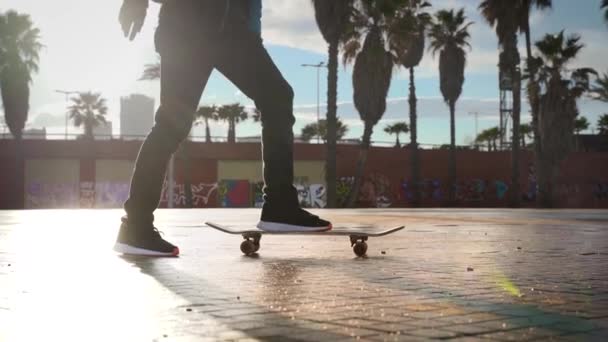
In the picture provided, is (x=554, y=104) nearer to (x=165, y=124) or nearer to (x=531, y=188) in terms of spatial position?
(x=531, y=188)

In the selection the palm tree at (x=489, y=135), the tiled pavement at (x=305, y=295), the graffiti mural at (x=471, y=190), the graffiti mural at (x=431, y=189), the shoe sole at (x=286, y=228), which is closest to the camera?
the tiled pavement at (x=305, y=295)

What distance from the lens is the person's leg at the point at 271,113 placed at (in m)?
5.38

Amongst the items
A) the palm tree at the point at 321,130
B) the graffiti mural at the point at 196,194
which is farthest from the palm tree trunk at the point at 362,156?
the palm tree at the point at 321,130

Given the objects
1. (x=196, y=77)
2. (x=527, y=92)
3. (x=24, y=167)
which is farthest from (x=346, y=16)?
(x=196, y=77)

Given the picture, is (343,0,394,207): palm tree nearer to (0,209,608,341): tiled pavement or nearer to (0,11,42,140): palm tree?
(0,11,42,140): palm tree

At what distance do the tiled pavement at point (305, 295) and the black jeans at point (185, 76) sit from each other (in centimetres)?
53

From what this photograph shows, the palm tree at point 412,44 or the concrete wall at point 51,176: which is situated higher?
the palm tree at point 412,44

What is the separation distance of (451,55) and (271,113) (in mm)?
44507

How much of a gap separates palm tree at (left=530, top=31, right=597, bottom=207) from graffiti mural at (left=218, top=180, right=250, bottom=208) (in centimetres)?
1621

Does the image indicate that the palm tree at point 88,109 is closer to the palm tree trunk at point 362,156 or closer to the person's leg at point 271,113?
the palm tree trunk at point 362,156

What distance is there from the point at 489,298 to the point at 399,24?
3530 cm

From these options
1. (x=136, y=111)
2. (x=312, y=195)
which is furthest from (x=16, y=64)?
(x=136, y=111)

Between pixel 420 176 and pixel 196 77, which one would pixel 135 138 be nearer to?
pixel 420 176

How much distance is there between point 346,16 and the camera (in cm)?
3538
